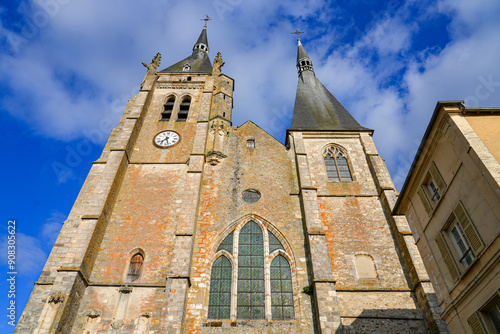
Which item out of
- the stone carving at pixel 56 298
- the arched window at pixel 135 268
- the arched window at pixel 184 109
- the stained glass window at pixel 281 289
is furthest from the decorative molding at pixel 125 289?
the arched window at pixel 184 109

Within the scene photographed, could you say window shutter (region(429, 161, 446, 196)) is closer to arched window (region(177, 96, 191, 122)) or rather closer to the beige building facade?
the beige building facade

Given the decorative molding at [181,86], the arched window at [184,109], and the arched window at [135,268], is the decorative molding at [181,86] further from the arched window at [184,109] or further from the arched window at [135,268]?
the arched window at [135,268]

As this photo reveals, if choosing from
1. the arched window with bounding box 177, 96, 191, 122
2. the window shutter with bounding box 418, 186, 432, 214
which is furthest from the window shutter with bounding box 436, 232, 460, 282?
the arched window with bounding box 177, 96, 191, 122

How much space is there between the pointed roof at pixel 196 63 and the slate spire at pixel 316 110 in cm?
603

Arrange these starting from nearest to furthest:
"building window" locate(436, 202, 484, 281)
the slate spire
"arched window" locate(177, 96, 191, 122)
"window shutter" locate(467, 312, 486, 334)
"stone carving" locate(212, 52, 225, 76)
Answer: "window shutter" locate(467, 312, 486, 334), "building window" locate(436, 202, 484, 281), the slate spire, "arched window" locate(177, 96, 191, 122), "stone carving" locate(212, 52, 225, 76)

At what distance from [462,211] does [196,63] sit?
20461 mm

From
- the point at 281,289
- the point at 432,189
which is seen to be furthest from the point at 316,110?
A: the point at 432,189

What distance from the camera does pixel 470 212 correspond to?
6.59 metres

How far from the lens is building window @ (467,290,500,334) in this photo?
6.01 meters

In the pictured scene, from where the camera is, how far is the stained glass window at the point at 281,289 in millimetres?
10727

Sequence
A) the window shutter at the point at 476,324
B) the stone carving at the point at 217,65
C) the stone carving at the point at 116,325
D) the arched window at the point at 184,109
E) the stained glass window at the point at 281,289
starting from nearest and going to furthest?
the window shutter at the point at 476,324 → the stone carving at the point at 116,325 → the stained glass window at the point at 281,289 → the arched window at the point at 184,109 → the stone carving at the point at 217,65

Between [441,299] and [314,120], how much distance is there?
11506mm

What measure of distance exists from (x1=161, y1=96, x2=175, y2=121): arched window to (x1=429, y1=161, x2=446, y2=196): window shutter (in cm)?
1307

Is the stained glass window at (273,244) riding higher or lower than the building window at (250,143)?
lower
